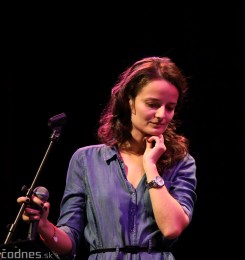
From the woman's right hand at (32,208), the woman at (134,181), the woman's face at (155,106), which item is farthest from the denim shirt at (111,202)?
the woman's right hand at (32,208)

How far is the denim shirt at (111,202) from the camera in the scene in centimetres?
246

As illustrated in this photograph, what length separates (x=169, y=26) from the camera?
421cm

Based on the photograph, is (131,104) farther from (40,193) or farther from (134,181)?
(40,193)

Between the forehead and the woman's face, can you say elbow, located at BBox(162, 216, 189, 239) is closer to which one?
the woman's face

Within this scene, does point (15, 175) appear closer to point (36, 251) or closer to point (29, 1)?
point (29, 1)

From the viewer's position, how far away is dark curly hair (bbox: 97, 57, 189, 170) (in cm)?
268

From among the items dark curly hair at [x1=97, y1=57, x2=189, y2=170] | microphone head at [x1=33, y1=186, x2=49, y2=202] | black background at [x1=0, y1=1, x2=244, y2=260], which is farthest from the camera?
black background at [x1=0, y1=1, x2=244, y2=260]

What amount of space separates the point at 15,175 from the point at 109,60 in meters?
1.02

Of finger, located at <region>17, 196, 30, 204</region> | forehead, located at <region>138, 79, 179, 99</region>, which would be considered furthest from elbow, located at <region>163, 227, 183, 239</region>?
finger, located at <region>17, 196, 30, 204</region>

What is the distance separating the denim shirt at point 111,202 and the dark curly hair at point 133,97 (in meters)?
0.05

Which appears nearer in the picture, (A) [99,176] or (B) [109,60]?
(A) [99,176]

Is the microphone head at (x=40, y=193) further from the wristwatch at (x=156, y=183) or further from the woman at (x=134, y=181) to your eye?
the wristwatch at (x=156, y=183)

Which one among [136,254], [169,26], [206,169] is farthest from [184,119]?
[136,254]

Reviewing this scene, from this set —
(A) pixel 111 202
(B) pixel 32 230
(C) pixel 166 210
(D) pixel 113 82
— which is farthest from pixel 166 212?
(D) pixel 113 82
